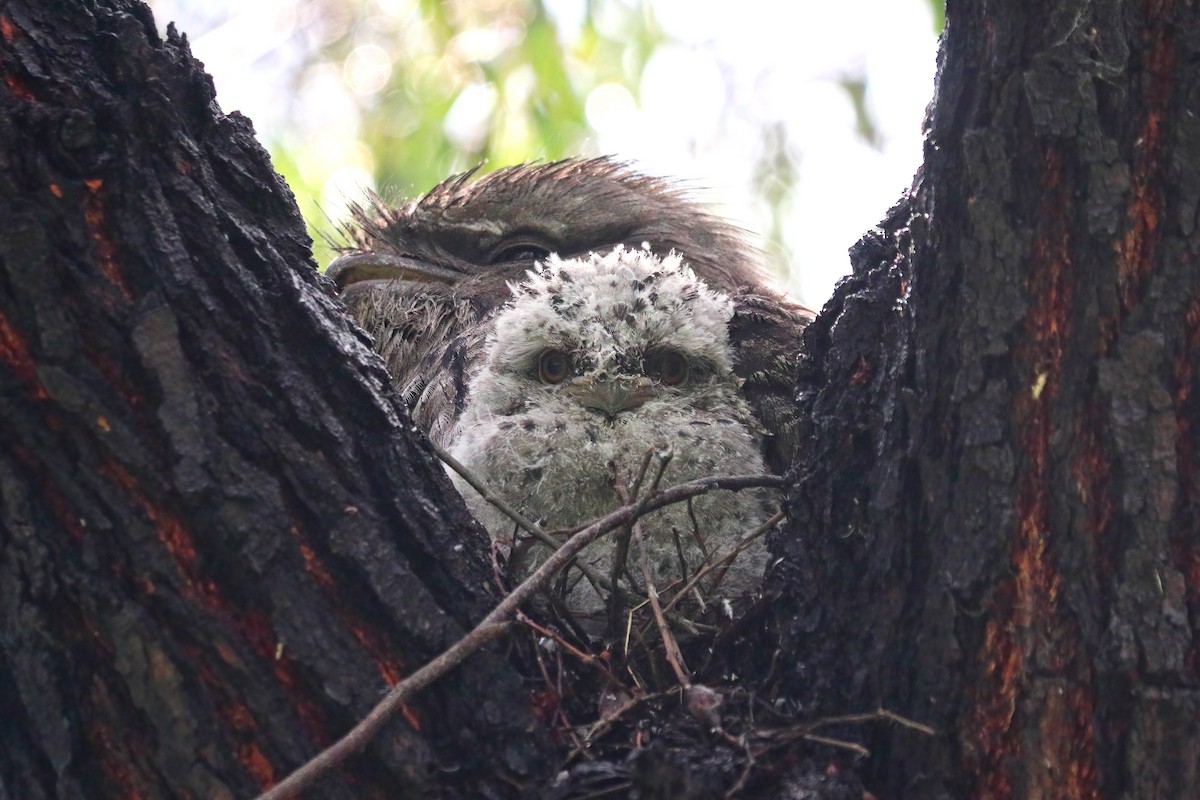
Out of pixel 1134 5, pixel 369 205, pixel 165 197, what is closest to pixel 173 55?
pixel 165 197

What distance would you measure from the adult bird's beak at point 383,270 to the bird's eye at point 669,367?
118 centimetres

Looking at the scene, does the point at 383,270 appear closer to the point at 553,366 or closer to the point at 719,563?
the point at 553,366

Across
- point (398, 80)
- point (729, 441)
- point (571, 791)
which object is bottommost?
point (571, 791)

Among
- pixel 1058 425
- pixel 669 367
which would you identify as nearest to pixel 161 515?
pixel 1058 425

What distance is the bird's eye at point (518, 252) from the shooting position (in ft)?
11.7

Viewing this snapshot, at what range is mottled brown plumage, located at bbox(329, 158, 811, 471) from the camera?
3.34m

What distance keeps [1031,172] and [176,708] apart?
3.41 ft

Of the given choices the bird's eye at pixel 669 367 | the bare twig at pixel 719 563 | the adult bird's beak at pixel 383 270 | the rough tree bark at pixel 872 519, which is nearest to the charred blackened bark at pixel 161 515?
the rough tree bark at pixel 872 519

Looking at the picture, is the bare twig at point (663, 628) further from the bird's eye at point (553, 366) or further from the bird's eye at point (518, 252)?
the bird's eye at point (518, 252)

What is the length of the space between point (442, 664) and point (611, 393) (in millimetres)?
1049

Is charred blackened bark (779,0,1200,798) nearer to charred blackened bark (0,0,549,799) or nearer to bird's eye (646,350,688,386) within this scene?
charred blackened bark (0,0,549,799)

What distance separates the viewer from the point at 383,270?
3504mm

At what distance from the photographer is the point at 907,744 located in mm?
1357

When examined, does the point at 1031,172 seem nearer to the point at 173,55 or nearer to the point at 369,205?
the point at 173,55
